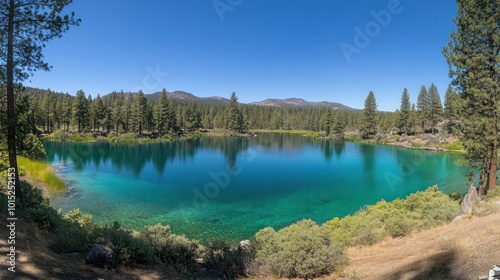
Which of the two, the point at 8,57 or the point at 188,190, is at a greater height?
the point at 8,57

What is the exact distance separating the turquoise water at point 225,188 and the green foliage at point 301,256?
9.56m

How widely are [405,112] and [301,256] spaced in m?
98.3

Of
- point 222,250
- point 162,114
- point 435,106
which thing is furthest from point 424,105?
point 222,250

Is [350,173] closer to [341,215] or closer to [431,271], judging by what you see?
[341,215]

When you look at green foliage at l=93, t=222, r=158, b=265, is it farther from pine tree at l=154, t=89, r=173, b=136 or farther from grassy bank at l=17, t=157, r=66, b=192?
pine tree at l=154, t=89, r=173, b=136

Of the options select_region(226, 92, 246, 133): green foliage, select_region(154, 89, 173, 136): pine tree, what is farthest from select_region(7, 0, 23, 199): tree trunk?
select_region(226, 92, 246, 133): green foliage

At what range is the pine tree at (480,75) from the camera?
53.5 ft

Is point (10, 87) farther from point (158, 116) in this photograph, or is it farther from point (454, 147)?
point (454, 147)

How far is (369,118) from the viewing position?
99688 mm

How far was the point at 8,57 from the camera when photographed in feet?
34.3

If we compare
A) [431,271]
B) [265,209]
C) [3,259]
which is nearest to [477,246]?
[431,271]

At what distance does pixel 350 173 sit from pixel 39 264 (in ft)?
134

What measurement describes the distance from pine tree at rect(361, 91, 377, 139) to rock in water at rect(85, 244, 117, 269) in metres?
103

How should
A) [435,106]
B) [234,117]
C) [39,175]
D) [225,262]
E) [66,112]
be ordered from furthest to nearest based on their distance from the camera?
[234,117], [435,106], [66,112], [39,175], [225,262]
